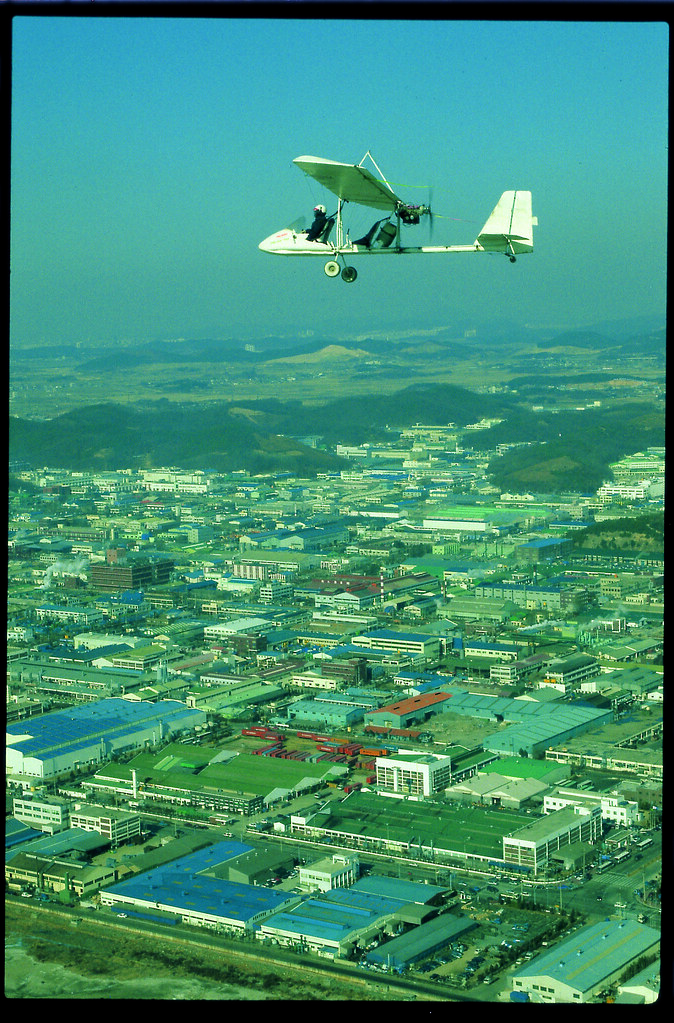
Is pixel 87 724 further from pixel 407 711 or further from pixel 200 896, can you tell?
pixel 200 896

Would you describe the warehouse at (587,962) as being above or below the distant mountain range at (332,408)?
below

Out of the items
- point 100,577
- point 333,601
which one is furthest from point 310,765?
point 100,577

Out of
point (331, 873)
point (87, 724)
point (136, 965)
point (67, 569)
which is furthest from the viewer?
point (67, 569)

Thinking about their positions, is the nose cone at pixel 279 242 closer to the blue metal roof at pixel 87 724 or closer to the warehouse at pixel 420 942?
the warehouse at pixel 420 942

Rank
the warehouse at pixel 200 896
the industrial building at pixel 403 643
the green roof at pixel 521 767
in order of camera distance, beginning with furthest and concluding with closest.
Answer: the industrial building at pixel 403 643 < the green roof at pixel 521 767 < the warehouse at pixel 200 896

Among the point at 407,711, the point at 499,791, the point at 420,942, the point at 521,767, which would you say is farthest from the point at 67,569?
the point at 420,942

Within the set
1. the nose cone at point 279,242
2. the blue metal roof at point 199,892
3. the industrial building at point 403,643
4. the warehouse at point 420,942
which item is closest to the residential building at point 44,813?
the blue metal roof at point 199,892
